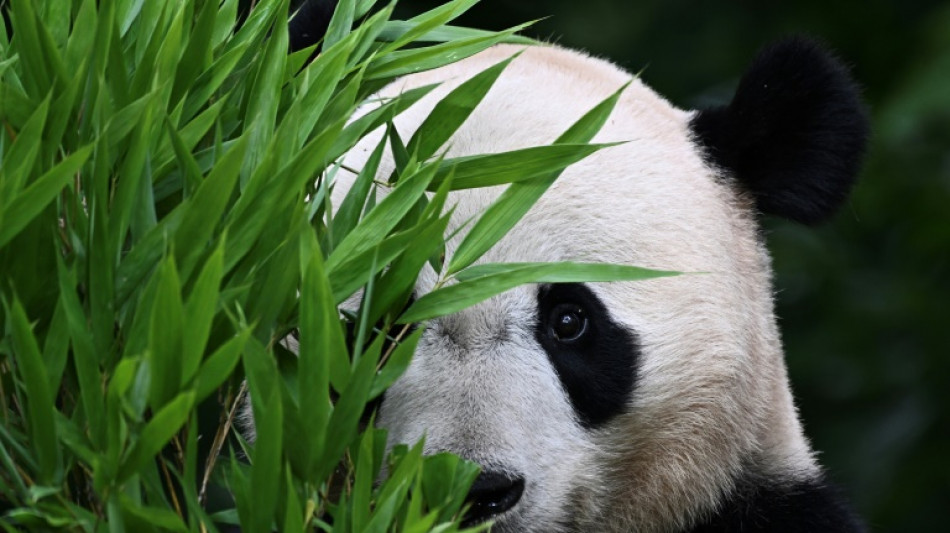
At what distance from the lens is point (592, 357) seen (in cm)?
200

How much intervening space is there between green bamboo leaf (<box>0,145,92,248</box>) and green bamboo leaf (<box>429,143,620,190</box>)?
0.41 m

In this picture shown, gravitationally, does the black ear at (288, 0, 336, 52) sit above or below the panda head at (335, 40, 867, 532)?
above

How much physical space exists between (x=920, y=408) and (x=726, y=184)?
246cm

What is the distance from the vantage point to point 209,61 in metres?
1.45

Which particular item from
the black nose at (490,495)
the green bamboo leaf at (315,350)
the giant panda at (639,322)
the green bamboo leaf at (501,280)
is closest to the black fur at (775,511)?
the giant panda at (639,322)

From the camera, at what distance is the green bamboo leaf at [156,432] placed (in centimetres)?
112

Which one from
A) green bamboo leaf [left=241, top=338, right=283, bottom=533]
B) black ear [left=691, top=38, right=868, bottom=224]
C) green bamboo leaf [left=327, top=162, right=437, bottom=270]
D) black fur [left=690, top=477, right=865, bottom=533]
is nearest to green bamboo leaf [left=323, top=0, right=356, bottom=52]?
green bamboo leaf [left=327, top=162, right=437, bottom=270]

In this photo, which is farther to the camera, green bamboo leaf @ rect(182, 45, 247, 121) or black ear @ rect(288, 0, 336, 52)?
black ear @ rect(288, 0, 336, 52)

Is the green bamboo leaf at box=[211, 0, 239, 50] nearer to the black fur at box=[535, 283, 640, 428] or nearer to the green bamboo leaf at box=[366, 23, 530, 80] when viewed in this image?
the green bamboo leaf at box=[366, 23, 530, 80]

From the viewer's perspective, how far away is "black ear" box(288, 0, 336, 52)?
2.24 meters

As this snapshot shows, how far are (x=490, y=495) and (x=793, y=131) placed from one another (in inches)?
37.1

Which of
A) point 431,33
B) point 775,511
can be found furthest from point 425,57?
point 775,511

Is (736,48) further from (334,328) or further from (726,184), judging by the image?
(334,328)

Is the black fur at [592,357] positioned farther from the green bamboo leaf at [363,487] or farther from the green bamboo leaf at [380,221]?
the green bamboo leaf at [363,487]
